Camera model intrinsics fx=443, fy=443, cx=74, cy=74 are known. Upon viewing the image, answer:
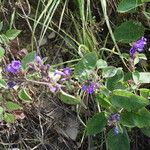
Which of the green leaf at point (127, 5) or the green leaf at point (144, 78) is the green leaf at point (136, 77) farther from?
the green leaf at point (127, 5)

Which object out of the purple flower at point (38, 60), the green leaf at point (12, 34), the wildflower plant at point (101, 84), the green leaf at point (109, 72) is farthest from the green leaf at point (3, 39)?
the green leaf at point (109, 72)

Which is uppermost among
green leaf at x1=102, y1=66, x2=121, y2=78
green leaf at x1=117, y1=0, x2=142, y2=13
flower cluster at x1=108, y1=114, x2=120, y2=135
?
green leaf at x1=117, y1=0, x2=142, y2=13

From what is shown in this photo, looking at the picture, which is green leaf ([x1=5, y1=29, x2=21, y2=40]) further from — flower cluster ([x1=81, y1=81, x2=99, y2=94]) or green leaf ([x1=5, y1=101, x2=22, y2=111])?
flower cluster ([x1=81, y1=81, x2=99, y2=94])

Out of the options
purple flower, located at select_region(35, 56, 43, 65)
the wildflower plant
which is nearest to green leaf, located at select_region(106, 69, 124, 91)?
the wildflower plant

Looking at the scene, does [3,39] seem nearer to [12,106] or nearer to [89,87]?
[12,106]

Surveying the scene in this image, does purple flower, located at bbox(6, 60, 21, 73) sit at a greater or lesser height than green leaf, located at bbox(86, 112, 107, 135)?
greater

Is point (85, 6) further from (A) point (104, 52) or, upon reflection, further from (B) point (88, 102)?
(B) point (88, 102)

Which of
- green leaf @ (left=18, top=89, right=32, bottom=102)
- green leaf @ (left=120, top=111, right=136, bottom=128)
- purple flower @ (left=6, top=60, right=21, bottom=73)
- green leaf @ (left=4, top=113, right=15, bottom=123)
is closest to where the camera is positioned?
purple flower @ (left=6, top=60, right=21, bottom=73)

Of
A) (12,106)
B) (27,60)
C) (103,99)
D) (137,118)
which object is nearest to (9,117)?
(12,106)
